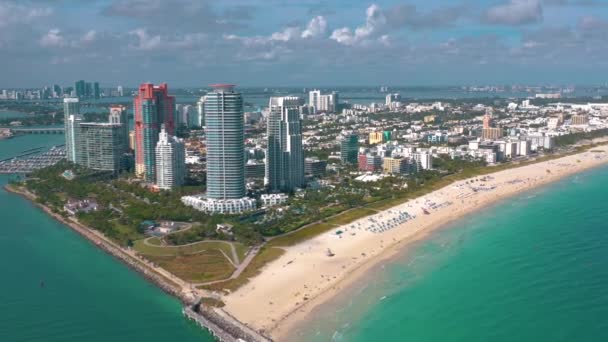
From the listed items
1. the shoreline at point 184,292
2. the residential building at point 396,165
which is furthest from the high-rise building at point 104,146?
the residential building at point 396,165

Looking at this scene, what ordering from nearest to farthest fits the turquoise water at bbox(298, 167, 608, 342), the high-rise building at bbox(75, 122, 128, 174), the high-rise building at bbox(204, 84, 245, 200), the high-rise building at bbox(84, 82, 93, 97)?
the turquoise water at bbox(298, 167, 608, 342) → the high-rise building at bbox(204, 84, 245, 200) → the high-rise building at bbox(75, 122, 128, 174) → the high-rise building at bbox(84, 82, 93, 97)

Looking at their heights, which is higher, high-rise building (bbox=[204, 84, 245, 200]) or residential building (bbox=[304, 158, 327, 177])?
high-rise building (bbox=[204, 84, 245, 200])

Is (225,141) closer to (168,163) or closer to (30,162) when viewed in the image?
(168,163)

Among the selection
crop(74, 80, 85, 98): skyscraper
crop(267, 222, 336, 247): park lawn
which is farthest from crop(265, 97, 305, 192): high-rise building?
crop(74, 80, 85, 98): skyscraper

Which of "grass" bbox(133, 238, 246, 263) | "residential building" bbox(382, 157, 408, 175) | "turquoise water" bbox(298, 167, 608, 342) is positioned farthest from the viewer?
"residential building" bbox(382, 157, 408, 175)

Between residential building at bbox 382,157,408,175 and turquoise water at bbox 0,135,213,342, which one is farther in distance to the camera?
residential building at bbox 382,157,408,175

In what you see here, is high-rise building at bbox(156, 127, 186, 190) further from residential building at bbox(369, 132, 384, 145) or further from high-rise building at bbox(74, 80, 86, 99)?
high-rise building at bbox(74, 80, 86, 99)

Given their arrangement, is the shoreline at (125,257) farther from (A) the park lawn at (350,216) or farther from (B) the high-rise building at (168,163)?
(A) the park lawn at (350,216)
